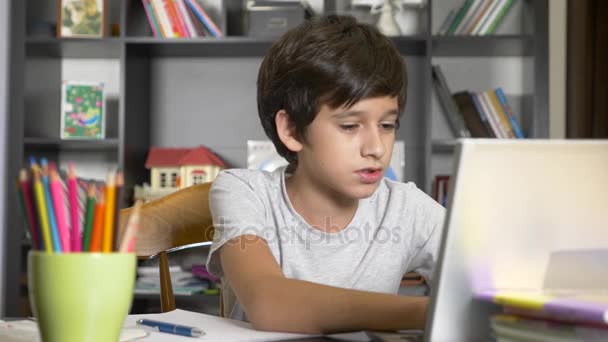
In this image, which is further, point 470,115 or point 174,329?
point 470,115

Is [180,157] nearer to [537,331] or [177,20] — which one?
[177,20]

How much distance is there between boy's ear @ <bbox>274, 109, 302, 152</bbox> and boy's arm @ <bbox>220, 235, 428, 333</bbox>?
42cm

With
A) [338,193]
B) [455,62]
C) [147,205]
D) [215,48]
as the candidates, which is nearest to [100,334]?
[147,205]

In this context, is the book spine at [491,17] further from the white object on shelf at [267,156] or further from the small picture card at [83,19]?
the small picture card at [83,19]

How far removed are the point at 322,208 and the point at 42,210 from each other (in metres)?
0.79

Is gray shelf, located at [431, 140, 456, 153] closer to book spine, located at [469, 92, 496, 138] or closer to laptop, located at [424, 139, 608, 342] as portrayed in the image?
book spine, located at [469, 92, 496, 138]

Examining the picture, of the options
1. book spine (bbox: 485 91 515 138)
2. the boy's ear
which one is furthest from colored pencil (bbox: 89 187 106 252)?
book spine (bbox: 485 91 515 138)

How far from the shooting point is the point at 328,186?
1.27 metres

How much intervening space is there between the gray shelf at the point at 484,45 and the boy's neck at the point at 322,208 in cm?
163

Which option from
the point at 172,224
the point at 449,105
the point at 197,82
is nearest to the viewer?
the point at 172,224

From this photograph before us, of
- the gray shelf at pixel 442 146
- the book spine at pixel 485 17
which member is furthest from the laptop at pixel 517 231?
the book spine at pixel 485 17

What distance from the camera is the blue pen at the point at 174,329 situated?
0.79 metres

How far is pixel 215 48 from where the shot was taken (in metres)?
2.95

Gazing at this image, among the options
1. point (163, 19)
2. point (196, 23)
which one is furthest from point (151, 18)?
point (196, 23)
